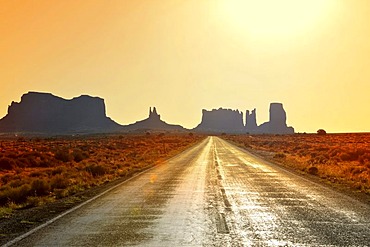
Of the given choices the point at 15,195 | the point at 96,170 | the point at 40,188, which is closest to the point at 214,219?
the point at 15,195

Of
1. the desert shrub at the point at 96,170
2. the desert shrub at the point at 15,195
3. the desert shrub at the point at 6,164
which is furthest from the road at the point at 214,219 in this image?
the desert shrub at the point at 6,164

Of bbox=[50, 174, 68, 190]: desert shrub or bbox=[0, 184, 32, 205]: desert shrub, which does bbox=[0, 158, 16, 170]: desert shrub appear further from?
bbox=[0, 184, 32, 205]: desert shrub

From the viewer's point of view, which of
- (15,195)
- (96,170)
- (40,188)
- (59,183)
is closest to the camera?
(15,195)

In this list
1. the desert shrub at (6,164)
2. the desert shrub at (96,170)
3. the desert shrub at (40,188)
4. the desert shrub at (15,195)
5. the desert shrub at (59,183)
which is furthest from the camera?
the desert shrub at (6,164)

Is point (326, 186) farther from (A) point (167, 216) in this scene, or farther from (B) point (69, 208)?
(B) point (69, 208)

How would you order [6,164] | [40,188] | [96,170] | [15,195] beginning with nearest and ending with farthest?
[15,195] → [40,188] → [96,170] → [6,164]

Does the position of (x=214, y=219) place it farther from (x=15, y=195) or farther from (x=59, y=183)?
(x=59, y=183)

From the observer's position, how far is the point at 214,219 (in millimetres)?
10023

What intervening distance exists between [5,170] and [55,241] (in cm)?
2463

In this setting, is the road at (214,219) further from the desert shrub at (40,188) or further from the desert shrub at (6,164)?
the desert shrub at (6,164)

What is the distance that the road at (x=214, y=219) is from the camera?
7.99 meters

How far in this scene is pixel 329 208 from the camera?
460 inches

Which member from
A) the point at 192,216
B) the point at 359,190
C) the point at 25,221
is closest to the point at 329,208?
the point at 192,216

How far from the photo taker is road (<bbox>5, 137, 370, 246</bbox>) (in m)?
7.99
